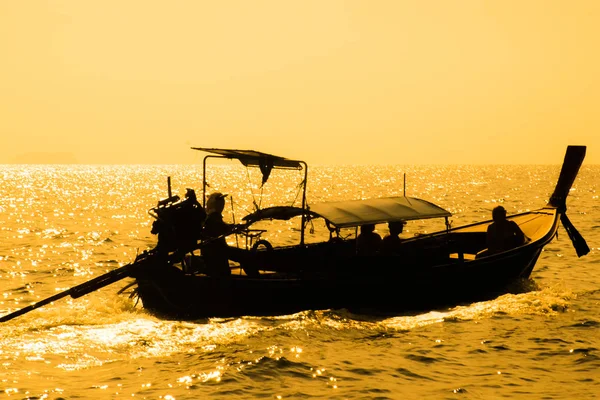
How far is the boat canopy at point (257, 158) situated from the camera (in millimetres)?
16500

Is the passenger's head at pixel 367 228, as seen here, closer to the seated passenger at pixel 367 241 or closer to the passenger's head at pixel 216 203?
the seated passenger at pixel 367 241

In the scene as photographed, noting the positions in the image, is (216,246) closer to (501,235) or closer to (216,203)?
(216,203)

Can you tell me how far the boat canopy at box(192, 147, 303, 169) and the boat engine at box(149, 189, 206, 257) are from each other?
76.2 inches

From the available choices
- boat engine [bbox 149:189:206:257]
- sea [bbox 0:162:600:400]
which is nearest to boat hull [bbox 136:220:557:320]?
sea [bbox 0:162:600:400]

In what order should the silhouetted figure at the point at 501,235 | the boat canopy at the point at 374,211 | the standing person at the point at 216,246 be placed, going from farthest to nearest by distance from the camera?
1. the silhouetted figure at the point at 501,235
2. the boat canopy at the point at 374,211
3. the standing person at the point at 216,246

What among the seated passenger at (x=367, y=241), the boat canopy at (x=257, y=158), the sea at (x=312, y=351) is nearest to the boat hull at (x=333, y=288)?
the sea at (x=312, y=351)

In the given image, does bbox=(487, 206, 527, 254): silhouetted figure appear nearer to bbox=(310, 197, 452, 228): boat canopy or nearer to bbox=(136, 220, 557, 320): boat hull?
bbox=(136, 220, 557, 320): boat hull

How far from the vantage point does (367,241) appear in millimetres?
16719

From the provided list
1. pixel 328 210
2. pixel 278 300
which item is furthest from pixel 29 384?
pixel 328 210

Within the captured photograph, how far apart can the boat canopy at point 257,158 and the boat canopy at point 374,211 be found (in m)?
1.15

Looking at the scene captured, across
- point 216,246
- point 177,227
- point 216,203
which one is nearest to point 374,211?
point 216,203

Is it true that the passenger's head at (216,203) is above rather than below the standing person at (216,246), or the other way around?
above

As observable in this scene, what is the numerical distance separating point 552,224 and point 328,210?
706cm

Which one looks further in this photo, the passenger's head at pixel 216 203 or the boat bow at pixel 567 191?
the boat bow at pixel 567 191
